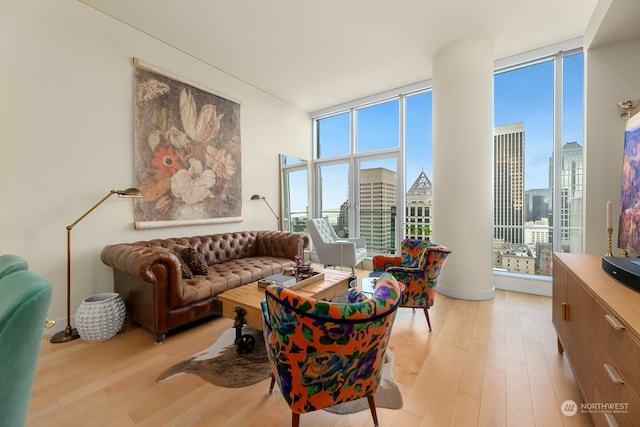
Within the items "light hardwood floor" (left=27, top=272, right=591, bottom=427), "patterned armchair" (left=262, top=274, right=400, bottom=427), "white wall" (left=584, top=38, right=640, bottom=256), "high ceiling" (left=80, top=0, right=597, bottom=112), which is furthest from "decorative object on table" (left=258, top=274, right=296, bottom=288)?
"white wall" (left=584, top=38, right=640, bottom=256)

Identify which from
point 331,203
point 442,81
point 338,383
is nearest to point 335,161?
point 331,203

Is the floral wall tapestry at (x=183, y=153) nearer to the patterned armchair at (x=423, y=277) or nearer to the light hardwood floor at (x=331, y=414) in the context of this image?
the light hardwood floor at (x=331, y=414)

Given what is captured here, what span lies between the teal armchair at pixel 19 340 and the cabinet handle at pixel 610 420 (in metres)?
1.99

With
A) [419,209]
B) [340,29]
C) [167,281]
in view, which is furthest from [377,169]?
[167,281]

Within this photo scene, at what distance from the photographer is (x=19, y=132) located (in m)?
Result: 2.27

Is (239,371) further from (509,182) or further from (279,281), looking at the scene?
(509,182)

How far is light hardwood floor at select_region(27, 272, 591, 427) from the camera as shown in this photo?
1450 millimetres

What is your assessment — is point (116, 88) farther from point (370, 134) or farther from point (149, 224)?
point (370, 134)

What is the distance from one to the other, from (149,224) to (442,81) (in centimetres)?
411

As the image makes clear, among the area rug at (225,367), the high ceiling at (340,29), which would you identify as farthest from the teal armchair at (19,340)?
the high ceiling at (340,29)

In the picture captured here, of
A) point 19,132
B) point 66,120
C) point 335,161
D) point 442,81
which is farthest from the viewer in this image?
point 335,161

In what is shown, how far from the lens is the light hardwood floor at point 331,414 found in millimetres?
1450

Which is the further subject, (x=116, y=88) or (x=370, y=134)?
(x=370, y=134)

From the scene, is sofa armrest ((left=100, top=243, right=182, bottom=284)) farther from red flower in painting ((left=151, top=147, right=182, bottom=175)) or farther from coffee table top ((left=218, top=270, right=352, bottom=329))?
red flower in painting ((left=151, top=147, right=182, bottom=175))
